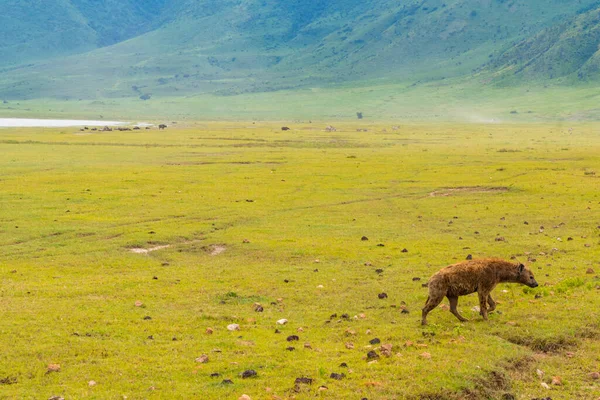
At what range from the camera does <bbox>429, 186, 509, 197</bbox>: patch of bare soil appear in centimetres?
4237

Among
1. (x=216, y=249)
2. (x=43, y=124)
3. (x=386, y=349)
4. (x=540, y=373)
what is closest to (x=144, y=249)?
(x=216, y=249)

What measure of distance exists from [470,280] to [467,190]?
28.1m

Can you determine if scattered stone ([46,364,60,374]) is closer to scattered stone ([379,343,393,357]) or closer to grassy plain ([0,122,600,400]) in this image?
grassy plain ([0,122,600,400])

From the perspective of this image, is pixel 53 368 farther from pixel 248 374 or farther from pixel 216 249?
pixel 216 249

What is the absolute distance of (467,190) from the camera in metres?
43.5

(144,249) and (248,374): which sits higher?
(248,374)

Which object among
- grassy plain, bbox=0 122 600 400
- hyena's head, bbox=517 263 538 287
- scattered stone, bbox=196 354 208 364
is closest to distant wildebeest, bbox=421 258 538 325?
hyena's head, bbox=517 263 538 287

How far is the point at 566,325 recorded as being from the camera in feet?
52.9

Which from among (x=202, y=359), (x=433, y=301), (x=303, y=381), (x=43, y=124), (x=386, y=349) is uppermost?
(x=43, y=124)

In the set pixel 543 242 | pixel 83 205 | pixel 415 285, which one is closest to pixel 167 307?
pixel 415 285

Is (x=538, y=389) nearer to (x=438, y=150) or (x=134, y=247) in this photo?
(x=134, y=247)

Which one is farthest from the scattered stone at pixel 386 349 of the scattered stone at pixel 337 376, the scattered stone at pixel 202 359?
the scattered stone at pixel 202 359

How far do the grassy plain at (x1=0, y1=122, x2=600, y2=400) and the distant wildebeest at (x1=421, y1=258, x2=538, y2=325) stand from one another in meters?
0.47

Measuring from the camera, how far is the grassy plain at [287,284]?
13.4 m
